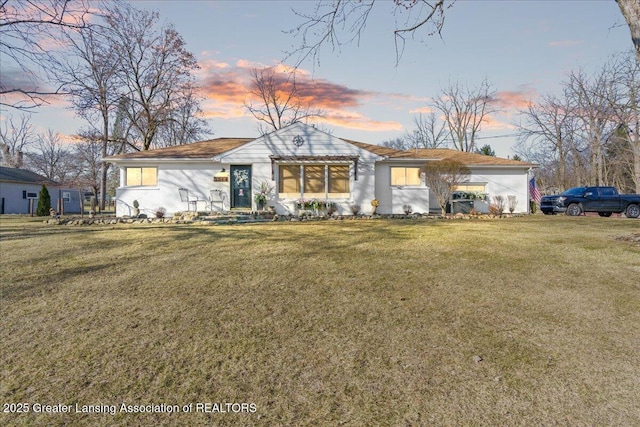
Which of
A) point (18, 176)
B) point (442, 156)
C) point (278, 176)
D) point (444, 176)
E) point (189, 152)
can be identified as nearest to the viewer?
point (444, 176)

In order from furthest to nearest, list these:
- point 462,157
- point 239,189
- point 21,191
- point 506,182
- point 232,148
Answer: point 21,191, point 462,157, point 506,182, point 232,148, point 239,189

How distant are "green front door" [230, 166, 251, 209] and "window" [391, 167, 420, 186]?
7.44m

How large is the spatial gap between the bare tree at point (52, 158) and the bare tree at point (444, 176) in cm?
4521

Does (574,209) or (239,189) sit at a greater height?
(239,189)

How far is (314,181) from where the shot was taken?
55.9 ft

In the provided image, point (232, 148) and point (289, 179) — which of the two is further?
point (232, 148)

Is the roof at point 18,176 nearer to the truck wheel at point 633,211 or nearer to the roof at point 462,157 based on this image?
the roof at point 462,157

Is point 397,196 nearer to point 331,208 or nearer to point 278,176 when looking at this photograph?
point 331,208

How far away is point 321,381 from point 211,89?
29.0m

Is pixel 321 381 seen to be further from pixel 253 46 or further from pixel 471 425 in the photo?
pixel 253 46

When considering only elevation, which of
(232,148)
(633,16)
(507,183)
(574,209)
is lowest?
(574,209)

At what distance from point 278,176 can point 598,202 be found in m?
15.9

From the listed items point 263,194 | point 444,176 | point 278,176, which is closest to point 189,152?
point 263,194


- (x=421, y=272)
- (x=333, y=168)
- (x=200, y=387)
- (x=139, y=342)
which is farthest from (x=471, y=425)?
(x=333, y=168)
